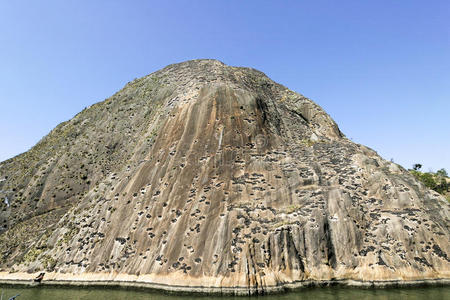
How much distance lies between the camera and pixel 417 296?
23.0 meters

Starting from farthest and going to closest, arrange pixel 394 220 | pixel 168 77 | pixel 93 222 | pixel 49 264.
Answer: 1. pixel 168 77
2. pixel 93 222
3. pixel 49 264
4. pixel 394 220

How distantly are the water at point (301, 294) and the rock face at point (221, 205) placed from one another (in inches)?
50.3

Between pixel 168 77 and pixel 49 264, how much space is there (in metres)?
38.8

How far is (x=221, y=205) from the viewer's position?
106 ft

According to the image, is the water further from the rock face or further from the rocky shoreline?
the rock face

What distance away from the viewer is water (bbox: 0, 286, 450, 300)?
76.5 ft

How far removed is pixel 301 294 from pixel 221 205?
39.4 feet

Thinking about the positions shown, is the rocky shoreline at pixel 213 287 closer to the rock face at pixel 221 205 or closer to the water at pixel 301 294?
the rock face at pixel 221 205

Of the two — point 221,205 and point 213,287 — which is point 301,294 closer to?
point 213,287

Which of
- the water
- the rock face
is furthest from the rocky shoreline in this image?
the water

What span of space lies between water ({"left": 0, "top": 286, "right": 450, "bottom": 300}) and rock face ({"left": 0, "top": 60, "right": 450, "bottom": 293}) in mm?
1277

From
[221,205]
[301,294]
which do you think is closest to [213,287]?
[301,294]

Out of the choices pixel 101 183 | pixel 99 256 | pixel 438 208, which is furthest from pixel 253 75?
pixel 99 256

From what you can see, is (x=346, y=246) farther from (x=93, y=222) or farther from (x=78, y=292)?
(x=93, y=222)
